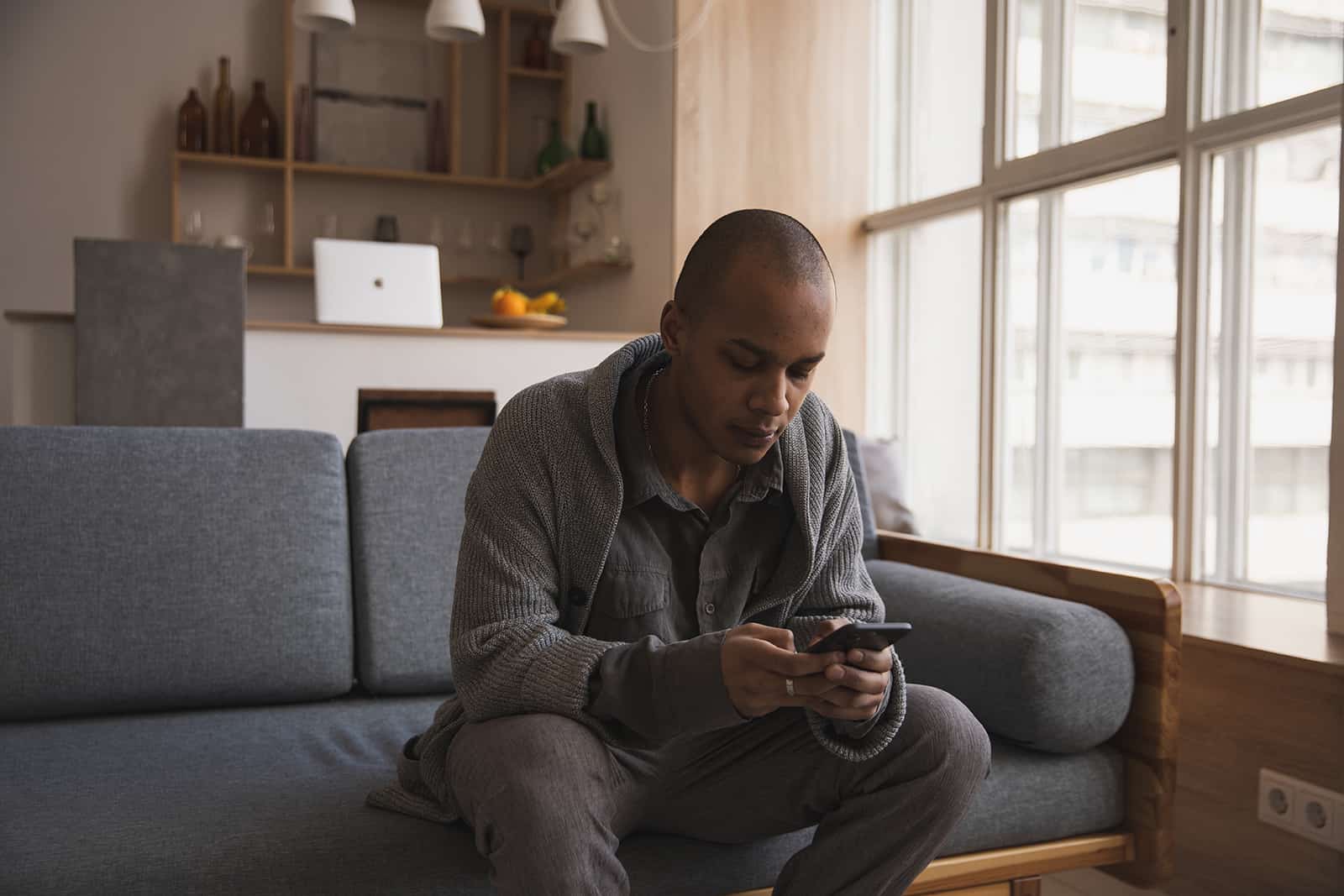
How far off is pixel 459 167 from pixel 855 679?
5.30 metres

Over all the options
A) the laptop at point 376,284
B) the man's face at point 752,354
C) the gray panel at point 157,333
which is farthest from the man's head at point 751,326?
the laptop at point 376,284

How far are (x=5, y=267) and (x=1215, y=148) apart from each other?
497 cm

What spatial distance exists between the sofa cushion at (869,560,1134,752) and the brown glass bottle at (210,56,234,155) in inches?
186

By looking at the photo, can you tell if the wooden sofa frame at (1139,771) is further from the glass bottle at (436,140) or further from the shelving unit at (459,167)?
the glass bottle at (436,140)

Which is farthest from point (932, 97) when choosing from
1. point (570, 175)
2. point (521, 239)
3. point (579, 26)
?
point (521, 239)

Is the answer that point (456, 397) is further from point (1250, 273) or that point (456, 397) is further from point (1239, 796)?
point (1239, 796)

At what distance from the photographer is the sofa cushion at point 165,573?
172cm

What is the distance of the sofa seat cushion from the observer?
126 centimetres

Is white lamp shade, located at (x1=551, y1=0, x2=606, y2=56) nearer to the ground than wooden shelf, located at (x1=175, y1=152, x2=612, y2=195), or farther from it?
farther from it

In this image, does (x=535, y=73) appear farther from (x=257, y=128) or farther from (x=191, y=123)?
(x=191, y=123)

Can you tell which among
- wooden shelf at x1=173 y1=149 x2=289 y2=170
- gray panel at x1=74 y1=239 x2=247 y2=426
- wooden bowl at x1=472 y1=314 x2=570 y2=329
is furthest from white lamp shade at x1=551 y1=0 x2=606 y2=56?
wooden shelf at x1=173 y1=149 x2=289 y2=170

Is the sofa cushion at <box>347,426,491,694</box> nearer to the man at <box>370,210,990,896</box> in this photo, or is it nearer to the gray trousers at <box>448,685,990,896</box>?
the man at <box>370,210,990,896</box>

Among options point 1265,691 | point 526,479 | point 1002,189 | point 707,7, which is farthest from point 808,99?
point 526,479

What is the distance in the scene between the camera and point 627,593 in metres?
1.38
